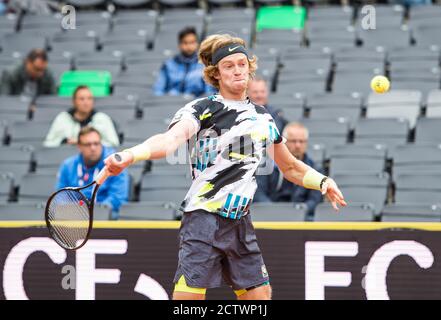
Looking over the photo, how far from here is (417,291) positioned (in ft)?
20.3

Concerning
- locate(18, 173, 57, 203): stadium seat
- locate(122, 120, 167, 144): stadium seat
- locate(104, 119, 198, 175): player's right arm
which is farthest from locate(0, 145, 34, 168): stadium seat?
locate(104, 119, 198, 175): player's right arm

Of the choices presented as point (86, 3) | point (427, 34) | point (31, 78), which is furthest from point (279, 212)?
point (86, 3)

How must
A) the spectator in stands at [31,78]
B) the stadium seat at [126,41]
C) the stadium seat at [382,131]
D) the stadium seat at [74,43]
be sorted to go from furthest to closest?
the stadium seat at [74,43] < the stadium seat at [126,41] < the spectator in stands at [31,78] < the stadium seat at [382,131]

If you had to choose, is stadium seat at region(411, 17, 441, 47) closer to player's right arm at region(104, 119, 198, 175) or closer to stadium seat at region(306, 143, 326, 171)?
stadium seat at region(306, 143, 326, 171)

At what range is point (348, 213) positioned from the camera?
300 inches

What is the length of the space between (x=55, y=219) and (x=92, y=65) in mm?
6891

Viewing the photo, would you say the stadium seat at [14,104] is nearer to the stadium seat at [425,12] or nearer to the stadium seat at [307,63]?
the stadium seat at [307,63]

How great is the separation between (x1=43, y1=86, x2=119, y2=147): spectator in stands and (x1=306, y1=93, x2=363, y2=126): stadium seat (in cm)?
215

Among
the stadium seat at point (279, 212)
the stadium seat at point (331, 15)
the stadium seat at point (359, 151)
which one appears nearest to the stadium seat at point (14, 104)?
the stadium seat at point (331, 15)

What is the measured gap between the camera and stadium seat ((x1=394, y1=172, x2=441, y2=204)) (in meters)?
8.19

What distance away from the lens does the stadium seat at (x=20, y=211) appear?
27.1ft

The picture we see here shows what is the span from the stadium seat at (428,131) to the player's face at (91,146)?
10.5ft
